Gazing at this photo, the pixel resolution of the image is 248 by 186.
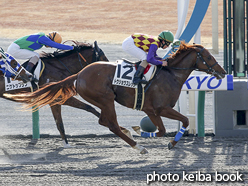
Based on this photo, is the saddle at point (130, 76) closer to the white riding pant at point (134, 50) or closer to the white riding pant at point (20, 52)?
the white riding pant at point (134, 50)

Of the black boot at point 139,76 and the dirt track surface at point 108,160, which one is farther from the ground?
the black boot at point 139,76

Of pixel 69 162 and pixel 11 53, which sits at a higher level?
pixel 11 53

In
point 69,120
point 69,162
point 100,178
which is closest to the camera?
point 100,178

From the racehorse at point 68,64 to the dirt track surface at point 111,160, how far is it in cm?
58

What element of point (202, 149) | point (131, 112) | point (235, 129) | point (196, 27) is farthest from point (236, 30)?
point (131, 112)

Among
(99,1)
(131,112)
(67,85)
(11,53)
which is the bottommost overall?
(131,112)

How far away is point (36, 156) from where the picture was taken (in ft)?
20.1

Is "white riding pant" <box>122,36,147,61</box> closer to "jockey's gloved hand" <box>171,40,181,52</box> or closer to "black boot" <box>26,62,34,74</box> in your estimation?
"jockey's gloved hand" <box>171,40,181,52</box>

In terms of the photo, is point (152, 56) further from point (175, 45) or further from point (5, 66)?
point (5, 66)

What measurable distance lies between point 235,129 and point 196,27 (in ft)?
6.33

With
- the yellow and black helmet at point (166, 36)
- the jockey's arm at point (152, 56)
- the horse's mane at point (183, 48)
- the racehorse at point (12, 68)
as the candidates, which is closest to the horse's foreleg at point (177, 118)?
the jockey's arm at point (152, 56)

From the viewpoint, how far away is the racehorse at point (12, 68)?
674 cm

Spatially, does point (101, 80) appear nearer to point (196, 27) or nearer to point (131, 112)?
point (196, 27)

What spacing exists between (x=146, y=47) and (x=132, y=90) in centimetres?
71
